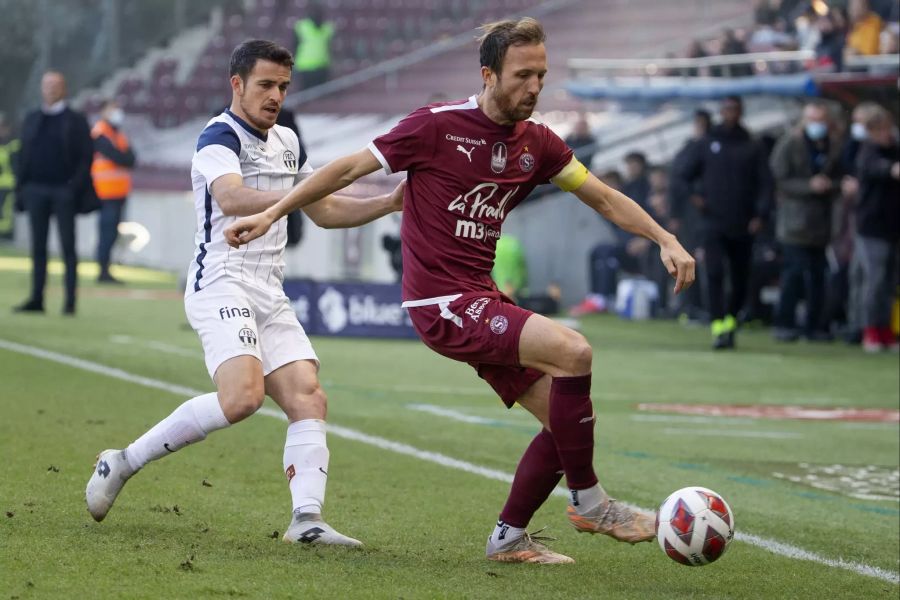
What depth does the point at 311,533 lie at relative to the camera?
6113 millimetres

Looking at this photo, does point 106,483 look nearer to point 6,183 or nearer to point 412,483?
point 412,483

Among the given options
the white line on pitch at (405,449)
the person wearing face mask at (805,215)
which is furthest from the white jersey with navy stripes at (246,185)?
the person wearing face mask at (805,215)

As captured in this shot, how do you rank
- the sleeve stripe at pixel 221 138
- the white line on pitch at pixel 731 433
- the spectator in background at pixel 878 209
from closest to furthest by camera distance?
1. the sleeve stripe at pixel 221 138
2. the white line on pitch at pixel 731 433
3. the spectator in background at pixel 878 209

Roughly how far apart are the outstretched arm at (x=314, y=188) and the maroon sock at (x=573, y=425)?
101cm

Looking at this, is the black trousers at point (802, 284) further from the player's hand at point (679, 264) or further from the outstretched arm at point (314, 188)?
the outstretched arm at point (314, 188)

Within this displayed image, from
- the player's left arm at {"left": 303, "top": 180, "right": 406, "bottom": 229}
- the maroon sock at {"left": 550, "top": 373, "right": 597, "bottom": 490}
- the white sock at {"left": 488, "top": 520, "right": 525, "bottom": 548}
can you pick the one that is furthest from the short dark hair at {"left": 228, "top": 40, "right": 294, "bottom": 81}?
the white sock at {"left": 488, "top": 520, "right": 525, "bottom": 548}

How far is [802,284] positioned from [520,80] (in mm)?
11727

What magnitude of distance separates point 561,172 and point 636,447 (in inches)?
153

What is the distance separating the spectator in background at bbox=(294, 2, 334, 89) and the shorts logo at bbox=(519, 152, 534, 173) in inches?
1013

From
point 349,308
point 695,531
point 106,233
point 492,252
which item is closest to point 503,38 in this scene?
point 492,252

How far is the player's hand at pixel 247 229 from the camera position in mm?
5762

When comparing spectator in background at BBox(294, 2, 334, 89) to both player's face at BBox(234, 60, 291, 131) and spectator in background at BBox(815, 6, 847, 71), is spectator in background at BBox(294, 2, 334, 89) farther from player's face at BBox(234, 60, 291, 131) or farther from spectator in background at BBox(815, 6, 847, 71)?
player's face at BBox(234, 60, 291, 131)

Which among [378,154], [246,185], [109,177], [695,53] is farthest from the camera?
[109,177]

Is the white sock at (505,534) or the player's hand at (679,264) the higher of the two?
the player's hand at (679,264)
